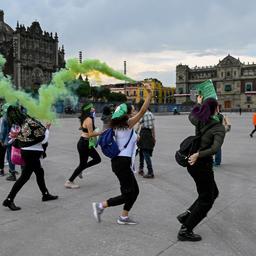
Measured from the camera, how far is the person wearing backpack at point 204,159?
15.4 ft

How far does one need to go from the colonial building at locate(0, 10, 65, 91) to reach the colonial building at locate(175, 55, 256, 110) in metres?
53.9

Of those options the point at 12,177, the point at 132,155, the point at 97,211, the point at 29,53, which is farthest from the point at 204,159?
the point at 29,53

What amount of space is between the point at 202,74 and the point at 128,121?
145290mm

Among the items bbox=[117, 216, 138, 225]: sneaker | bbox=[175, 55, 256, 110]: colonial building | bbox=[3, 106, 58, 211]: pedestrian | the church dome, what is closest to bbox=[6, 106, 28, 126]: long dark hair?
bbox=[3, 106, 58, 211]: pedestrian

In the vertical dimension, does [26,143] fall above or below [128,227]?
above

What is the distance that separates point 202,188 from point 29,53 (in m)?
99.8

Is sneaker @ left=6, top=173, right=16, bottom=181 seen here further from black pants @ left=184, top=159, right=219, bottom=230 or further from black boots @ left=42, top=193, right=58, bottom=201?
black pants @ left=184, top=159, right=219, bottom=230

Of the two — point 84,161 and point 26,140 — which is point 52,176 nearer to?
point 84,161

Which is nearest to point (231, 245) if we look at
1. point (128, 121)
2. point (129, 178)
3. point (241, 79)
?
point (129, 178)

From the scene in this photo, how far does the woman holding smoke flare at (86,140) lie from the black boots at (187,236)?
2862 mm

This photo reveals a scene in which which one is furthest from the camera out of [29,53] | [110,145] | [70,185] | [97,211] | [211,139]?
[29,53]

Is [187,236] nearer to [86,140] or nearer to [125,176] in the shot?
[125,176]

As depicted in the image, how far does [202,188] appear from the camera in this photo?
4.81 m

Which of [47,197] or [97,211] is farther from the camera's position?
[47,197]
